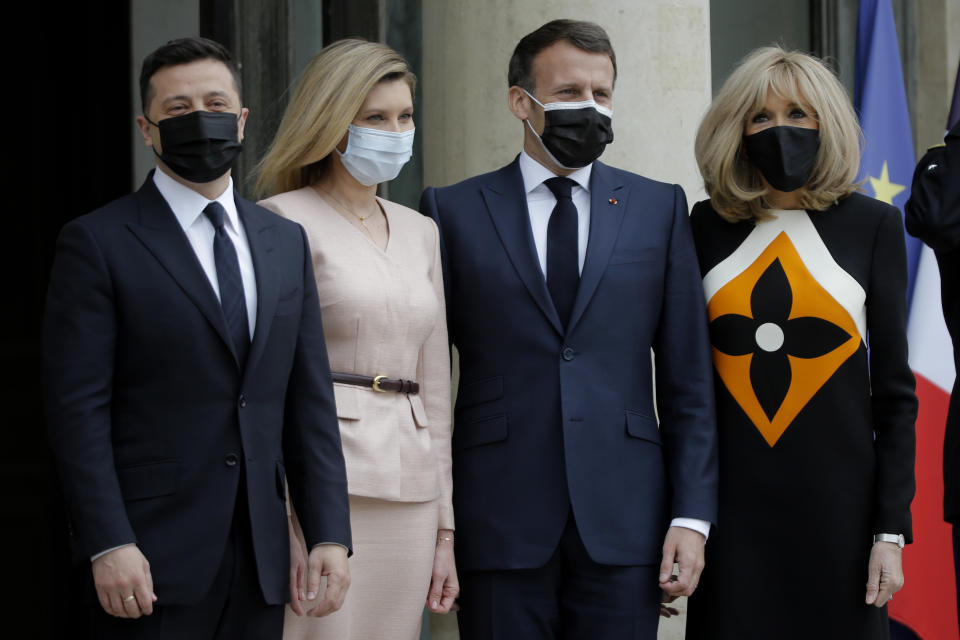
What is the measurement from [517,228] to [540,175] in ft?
0.55

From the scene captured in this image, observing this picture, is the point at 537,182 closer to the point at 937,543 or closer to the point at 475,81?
the point at 475,81

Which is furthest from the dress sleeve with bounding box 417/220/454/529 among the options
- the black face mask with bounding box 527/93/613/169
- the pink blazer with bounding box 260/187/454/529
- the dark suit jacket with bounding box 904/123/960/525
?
the dark suit jacket with bounding box 904/123/960/525

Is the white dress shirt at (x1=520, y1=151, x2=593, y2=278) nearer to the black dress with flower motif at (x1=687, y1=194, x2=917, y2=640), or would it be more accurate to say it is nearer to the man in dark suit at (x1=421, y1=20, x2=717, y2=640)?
the man in dark suit at (x1=421, y1=20, x2=717, y2=640)

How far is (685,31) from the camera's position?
4.72 m

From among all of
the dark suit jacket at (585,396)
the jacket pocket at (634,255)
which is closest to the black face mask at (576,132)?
the dark suit jacket at (585,396)

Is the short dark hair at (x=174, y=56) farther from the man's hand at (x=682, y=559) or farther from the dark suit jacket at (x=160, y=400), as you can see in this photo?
the man's hand at (x=682, y=559)

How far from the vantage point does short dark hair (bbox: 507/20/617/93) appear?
337 cm

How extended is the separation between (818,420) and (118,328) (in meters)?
1.70

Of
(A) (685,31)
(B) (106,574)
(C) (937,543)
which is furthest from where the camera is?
(C) (937,543)

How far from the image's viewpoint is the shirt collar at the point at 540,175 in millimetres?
3381

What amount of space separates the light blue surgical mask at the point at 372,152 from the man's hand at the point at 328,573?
3.01ft

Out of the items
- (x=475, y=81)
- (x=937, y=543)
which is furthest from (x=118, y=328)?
(x=937, y=543)

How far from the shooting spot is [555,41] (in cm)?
339

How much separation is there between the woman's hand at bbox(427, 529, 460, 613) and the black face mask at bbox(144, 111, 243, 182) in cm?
105
